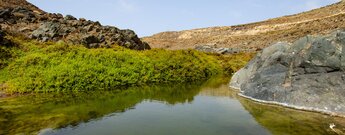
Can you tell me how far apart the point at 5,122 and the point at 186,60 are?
78.4 feet

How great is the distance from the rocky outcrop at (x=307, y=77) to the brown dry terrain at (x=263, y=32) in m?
48.8

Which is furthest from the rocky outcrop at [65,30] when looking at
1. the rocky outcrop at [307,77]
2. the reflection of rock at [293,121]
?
the reflection of rock at [293,121]

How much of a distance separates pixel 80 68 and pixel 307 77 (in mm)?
15766

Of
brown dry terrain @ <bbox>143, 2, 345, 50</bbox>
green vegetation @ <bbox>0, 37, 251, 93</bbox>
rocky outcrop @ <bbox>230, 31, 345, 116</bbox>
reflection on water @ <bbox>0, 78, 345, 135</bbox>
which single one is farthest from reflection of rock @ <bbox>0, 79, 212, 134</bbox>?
brown dry terrain @ <bbox>143, 2, 345, 50</bbox>

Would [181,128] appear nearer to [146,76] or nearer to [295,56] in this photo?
[295,56]

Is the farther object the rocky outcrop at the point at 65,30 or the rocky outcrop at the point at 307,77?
the rocky outcrop at the point at 65,30

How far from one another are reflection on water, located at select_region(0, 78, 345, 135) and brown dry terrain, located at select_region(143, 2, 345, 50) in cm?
5347

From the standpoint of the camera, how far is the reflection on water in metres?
14.1

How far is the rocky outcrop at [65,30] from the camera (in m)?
35.7

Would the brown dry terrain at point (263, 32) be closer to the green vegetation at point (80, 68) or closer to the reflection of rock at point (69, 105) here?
the green vegetation at point (80, 68)

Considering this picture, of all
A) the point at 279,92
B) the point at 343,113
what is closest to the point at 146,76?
the point at 279,92

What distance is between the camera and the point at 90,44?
3569cm

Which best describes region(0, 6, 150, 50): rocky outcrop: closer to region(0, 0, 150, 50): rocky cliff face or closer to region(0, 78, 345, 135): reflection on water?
region(0, 0, 150, 50): rocky cliff face

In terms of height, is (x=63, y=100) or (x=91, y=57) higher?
(x=91, y=57)
